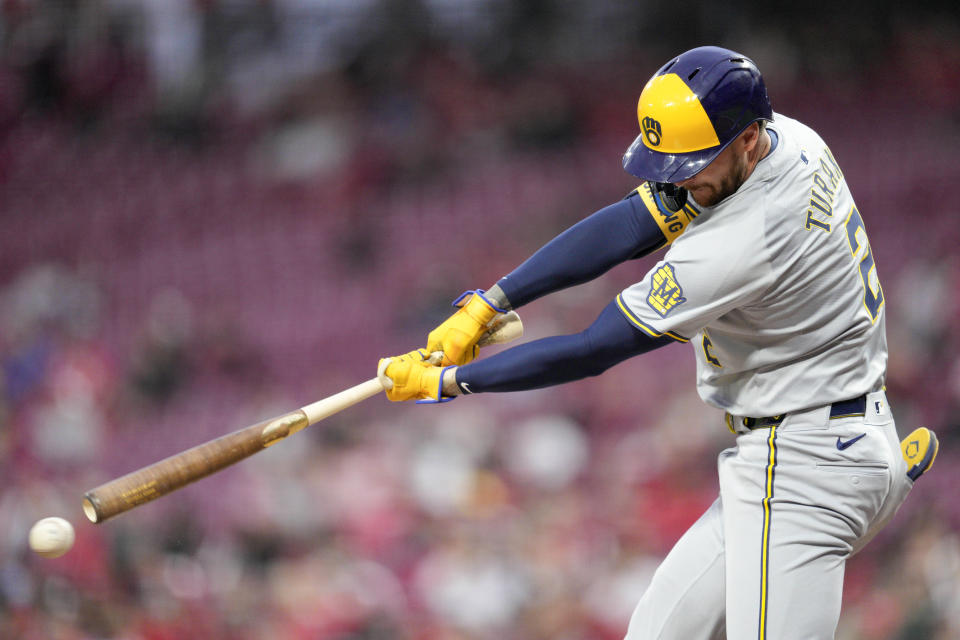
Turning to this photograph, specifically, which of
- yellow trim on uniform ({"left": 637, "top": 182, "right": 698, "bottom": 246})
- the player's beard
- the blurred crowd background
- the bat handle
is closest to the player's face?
the player's beard

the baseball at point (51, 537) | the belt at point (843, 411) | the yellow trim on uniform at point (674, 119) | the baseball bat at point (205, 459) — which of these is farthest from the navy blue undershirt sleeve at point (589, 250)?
the baseball at point (51, 537)

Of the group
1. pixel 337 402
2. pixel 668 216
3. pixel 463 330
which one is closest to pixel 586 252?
pixel 668 216

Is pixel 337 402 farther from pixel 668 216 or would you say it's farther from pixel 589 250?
pixel 668 216

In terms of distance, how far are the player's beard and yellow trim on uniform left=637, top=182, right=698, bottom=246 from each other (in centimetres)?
29

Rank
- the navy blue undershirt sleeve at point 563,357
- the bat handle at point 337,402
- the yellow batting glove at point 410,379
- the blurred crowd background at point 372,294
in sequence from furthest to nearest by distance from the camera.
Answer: the blurred crowd background at point 372,294 < the bat handle at point 337,402 < the yellow batting glove at point 410,379 < the navy blue undershirt sleeve at point 563,357

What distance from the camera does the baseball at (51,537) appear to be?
8.69 ft

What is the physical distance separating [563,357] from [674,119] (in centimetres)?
59

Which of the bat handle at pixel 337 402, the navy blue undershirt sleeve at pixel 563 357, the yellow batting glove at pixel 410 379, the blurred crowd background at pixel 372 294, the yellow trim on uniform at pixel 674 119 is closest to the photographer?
the yellow trim on uniform at pixel 674 119

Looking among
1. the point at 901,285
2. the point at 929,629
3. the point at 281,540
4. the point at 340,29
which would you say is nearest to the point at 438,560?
the point at 281,540

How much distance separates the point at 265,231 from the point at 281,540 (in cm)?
280

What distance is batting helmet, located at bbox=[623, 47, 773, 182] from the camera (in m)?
2.27

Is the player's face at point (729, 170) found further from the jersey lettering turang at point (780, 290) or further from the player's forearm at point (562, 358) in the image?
the player's forearm at point (562, 358)

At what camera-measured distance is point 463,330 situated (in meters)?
2.79

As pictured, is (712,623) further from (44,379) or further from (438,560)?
(44,379)
